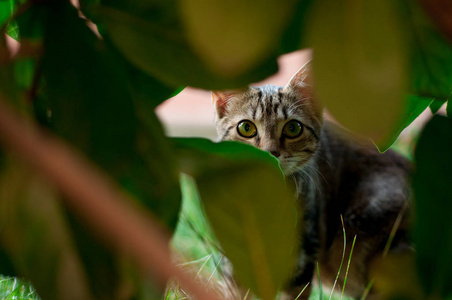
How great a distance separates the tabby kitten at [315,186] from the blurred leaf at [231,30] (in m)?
1.08

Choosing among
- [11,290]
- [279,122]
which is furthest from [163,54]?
[279,122]

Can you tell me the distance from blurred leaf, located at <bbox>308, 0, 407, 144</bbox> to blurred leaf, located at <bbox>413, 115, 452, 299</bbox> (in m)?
0.06

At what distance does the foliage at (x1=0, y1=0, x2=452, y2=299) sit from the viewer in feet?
0.52

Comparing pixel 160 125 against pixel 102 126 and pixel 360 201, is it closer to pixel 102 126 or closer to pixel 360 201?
pixel 102 126

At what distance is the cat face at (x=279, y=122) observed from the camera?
1292mm

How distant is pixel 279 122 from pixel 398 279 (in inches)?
44.1

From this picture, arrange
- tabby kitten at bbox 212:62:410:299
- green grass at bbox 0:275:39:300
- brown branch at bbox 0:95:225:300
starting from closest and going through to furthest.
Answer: brown branch at bbox 0:95:225:300, green grass at bbox 0:275:39:300, tabby kitten at bbox 212:62:410:299

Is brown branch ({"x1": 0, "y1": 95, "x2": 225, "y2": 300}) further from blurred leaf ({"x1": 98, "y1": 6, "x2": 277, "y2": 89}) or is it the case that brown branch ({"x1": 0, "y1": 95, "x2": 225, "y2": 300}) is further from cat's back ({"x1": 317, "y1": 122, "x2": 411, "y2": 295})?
cat's back ({"x1": 317, "y1": 122, "x2": 411, "y2": 295})

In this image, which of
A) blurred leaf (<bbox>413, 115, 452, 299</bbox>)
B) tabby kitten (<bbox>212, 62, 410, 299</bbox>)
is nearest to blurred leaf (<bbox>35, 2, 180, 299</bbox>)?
blurred leaf (<bbox>413, 115, 452, 299</bbox>)

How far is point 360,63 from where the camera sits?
16 centimetres

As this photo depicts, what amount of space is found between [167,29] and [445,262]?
6.1 inches

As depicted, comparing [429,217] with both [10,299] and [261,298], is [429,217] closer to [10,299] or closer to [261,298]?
[261,298]

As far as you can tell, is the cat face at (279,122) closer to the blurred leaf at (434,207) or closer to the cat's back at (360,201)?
the cat's back at (360,201)

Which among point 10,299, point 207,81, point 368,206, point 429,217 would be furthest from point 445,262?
point 368,206
